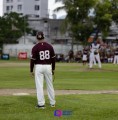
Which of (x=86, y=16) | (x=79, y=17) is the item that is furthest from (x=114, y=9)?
(x=79, y=17)

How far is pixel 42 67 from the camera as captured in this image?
12453mm

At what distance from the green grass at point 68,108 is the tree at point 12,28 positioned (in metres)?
66.4

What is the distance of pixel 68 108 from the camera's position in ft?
40.9

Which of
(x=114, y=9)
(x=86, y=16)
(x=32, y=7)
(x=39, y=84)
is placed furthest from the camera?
(x=32, y=7)

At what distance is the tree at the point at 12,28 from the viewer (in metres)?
88.3

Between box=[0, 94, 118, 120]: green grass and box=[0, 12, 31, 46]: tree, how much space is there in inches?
2614

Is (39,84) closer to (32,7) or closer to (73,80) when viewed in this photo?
(73,80)

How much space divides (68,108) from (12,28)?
7189 cm

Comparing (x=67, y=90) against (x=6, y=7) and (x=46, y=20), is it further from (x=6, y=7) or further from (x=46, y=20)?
(x=6, y=7)

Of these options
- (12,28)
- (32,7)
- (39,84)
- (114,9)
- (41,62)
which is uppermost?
(32,7)

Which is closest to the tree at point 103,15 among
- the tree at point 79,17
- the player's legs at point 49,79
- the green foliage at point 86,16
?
the green foliage at point 86,16

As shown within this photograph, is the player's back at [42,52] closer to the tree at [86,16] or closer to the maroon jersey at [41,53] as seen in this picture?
the maroon jersey at [41,53]

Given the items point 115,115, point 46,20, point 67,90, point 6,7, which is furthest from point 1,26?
point 115,115

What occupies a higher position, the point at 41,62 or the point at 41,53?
the point at 41,53
